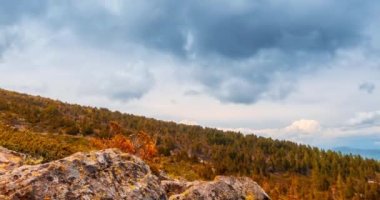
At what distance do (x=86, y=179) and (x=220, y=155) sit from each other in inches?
5341

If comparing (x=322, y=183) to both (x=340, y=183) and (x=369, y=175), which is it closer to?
(x=340, y=183)

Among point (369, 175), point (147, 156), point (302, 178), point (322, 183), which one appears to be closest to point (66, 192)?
point (147, 156)

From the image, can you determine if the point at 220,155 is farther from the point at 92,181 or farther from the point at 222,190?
the point at 92,181

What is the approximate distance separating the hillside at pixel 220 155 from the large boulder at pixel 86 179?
69191 mm

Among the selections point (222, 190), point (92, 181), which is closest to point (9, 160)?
point (92, 181)

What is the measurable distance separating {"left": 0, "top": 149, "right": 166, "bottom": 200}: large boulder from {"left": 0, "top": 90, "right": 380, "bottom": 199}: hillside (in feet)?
227

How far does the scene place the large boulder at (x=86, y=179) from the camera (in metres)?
13.6

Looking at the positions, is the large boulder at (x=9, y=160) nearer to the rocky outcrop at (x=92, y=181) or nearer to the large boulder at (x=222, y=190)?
the rocky outcrop at (x=92, y=181)

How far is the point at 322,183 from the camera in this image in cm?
13975

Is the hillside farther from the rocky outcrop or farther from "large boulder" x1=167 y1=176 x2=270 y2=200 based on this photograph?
the rocky outcrop

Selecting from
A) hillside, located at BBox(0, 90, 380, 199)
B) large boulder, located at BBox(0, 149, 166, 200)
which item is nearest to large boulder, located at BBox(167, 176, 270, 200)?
large boulder, located at BBox(0, 149, 166, 200)

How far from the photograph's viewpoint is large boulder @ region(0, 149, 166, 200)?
1365 cm

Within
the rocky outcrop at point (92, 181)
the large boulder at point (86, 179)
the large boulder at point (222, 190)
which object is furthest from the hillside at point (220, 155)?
the large boulder at point (86, 179)

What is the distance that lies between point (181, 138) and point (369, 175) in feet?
246
